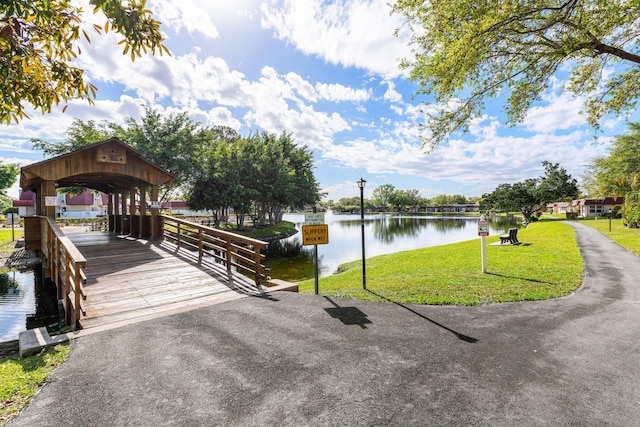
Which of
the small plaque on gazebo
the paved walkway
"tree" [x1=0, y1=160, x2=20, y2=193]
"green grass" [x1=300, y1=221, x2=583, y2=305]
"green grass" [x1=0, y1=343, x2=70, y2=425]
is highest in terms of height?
"tree" [x1=0, y1=160, x2=20, y2=193]

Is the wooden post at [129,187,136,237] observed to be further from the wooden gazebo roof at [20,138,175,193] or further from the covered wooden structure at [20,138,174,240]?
the wooden gazebo roof at [20,138,175,193]

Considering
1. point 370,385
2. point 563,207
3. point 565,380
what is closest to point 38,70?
point 370,385

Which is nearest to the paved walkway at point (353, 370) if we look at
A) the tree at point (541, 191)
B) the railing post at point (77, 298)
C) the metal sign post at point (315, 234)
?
the railing post at point (77, 298)

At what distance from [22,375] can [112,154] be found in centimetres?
872

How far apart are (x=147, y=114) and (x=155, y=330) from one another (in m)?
24.6

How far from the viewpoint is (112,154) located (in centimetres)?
998

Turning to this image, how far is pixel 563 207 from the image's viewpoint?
285 feet

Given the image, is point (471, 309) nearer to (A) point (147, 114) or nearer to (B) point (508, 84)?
(B) point (508, 84)

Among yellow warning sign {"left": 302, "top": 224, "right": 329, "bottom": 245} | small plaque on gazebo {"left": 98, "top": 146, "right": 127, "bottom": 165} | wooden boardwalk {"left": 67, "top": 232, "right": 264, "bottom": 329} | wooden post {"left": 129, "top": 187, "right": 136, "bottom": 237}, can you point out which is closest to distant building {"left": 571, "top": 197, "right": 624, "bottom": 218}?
yellow warning sign {"left": 302, "top": 224, "right": 329, "bottom": 245}

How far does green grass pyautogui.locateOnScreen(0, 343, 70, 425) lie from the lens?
2.64 metres

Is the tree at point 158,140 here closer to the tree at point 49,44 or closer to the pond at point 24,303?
the pond at point 24,303

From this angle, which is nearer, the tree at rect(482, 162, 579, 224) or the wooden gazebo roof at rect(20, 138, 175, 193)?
the wooden gazebo roof at rect(20, 138, 175, 193)

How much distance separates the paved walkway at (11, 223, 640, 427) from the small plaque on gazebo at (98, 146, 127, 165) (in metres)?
7.76

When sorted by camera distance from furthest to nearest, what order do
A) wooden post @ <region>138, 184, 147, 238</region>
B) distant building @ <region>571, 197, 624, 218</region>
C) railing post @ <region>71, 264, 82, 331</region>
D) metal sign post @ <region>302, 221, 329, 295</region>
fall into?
distant building @ <region>571, 197, 624, 218</region> < wooden post @ <region>138, 184, 147, 238</region> < metal sign post @ <region>302, 221, 329, 295</region> < railing post @ <region>71, 264, 82, 331</region>
